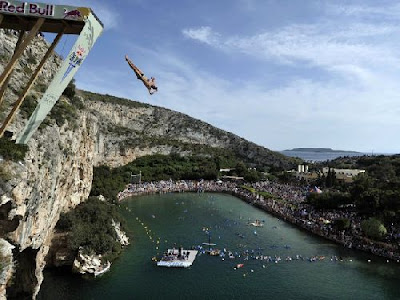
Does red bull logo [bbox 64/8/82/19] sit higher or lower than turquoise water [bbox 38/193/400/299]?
higher

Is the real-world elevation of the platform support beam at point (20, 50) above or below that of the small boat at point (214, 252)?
above

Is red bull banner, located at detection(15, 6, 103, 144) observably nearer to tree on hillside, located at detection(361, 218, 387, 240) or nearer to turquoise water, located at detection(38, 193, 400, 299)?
turquoise water, located at detection(38, 193, 400, 299)

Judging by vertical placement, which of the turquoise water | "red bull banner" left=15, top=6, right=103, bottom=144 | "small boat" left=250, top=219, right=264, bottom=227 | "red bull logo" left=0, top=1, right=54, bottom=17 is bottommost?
the turquoise water

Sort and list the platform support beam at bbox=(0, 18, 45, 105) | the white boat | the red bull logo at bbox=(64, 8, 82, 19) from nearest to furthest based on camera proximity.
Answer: the platform support beam at bbox=(0, 18, 45, 105) < the red bull logo at bbox=(64, 8, 82, 19) < the white boat

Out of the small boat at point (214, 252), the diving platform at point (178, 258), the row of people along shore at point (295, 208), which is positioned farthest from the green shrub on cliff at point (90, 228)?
the row of people along shore at point (295, 208)

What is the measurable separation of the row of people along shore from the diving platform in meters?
19.8

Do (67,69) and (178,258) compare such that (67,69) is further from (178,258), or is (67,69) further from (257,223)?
(257,223)

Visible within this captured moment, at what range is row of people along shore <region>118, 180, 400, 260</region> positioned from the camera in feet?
137

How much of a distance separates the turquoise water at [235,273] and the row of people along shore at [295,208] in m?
1.82

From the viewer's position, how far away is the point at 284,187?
278ft

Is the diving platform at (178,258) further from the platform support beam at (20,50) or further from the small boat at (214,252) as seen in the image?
the platform support beam at (20,50)

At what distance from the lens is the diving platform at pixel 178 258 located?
35.1 metres

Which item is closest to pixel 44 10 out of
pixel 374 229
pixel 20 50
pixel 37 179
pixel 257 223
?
pixel 20 50

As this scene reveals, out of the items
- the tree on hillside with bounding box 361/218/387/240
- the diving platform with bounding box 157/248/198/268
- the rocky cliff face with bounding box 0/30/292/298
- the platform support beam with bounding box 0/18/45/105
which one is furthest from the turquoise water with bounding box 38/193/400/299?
the platform support beam with bounding box 0/18/45/105
